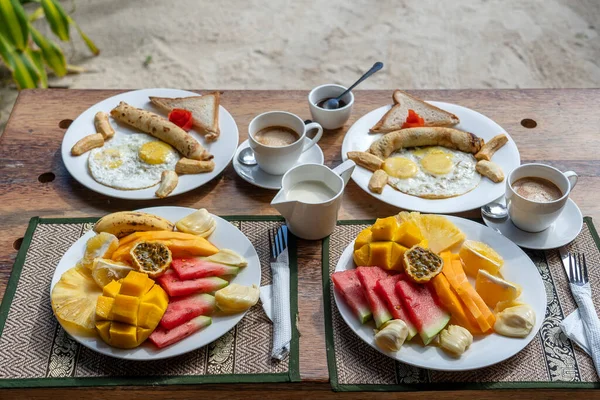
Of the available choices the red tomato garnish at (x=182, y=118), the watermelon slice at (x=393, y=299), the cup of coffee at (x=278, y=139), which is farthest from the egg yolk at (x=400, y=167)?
the red tomato garnish at (x=182, y=118)

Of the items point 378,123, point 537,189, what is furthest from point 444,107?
point 537,189

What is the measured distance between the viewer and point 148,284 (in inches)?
50.8

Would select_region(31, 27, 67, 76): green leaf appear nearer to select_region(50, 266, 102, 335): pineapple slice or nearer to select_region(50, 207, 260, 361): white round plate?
select_region(50, 207, 260, 361): white round plate

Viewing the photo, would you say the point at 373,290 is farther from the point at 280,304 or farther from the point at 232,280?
the point at 232,280

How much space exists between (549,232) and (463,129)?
0.48m

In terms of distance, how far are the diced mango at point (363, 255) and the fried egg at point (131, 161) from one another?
649 millimetres

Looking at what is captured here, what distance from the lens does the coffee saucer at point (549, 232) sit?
152 cm

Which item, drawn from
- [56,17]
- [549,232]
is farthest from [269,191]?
[56,17]

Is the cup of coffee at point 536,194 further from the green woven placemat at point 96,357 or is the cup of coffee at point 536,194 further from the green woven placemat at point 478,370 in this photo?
the green woven placemat at point 96,357


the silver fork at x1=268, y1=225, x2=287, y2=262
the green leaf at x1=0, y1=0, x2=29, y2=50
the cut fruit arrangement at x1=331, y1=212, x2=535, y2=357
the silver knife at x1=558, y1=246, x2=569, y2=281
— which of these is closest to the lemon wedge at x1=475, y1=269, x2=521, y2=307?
the cut fruit arrangement at x1=331, y1=212, x2=535, y2=357

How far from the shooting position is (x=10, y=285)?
1446 mm

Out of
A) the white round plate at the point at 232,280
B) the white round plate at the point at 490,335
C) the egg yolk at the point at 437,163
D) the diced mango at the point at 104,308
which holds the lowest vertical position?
the egg yolk at the point at 437,163

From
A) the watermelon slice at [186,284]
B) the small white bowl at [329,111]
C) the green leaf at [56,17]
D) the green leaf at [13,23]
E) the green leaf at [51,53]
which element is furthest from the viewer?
the green leaf at [51,53]

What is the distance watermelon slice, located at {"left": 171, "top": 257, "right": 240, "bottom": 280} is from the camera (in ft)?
4.48
